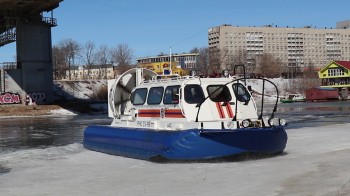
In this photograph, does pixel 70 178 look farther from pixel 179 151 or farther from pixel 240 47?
pixel 240 47

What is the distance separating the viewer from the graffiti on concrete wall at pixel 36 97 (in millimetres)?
54031

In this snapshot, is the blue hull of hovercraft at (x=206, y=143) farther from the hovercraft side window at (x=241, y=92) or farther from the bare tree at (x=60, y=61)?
the bare tree at (x=60, y=61)

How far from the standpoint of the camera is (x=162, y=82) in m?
13.1

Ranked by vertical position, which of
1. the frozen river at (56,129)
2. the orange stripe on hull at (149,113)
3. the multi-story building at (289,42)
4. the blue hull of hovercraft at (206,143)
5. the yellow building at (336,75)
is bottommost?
the frozen river at (56,129)

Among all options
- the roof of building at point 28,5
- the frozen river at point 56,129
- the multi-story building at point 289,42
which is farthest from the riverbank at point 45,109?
the multi-story building at point 289,42

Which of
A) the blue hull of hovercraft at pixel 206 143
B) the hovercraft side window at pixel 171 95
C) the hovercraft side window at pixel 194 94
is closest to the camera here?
the blue hull of hovercraft at pixel 206 143

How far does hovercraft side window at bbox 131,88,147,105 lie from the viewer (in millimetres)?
13789

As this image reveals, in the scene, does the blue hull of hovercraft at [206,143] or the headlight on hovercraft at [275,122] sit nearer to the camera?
the blue hull of hovercraft at [206,143]

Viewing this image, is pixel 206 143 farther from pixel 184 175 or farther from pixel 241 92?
pixel 241 92

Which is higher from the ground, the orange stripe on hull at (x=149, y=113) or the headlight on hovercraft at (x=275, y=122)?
the orange stripe on hull at (x=149, y=113)

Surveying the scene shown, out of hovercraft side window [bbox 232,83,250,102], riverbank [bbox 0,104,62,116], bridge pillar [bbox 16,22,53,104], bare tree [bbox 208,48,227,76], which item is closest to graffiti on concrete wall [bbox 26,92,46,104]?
bridge pillar [bbox 16,22,53,104]

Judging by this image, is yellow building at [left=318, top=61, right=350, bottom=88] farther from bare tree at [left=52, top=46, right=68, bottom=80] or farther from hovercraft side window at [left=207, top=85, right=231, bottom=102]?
hovercraft side window at [left=207, top=85, right=231, bottom=102]

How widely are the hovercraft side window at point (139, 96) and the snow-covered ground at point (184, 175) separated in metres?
1.80

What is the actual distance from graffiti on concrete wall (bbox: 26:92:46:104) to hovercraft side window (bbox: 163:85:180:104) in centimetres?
4393
